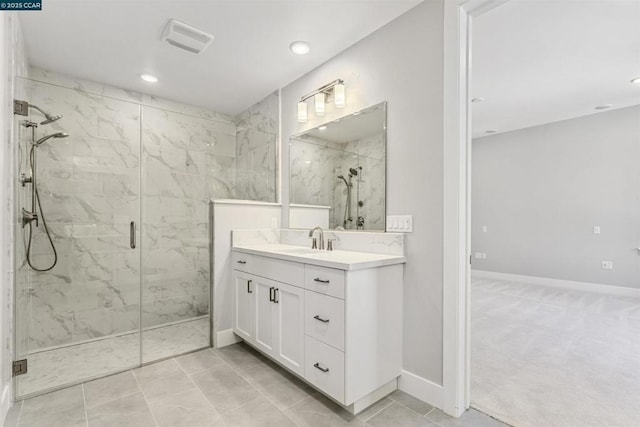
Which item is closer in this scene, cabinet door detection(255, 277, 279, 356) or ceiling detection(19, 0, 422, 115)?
ceiling detection(19, 0, 422, 115)

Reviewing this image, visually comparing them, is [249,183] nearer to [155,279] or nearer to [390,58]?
[155,279]

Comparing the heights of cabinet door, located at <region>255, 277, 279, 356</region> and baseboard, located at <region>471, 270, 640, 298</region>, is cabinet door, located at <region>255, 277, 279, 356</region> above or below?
above

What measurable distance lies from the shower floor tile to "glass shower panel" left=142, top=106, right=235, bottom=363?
0.02m

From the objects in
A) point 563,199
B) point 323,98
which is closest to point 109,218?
point 323,98

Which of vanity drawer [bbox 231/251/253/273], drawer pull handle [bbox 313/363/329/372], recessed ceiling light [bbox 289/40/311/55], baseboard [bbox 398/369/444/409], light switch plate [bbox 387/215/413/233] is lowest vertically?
baseboard [bbox 398/369/444/409]

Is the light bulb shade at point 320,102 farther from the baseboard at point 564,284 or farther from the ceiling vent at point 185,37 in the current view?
the baseboard at point 564,284

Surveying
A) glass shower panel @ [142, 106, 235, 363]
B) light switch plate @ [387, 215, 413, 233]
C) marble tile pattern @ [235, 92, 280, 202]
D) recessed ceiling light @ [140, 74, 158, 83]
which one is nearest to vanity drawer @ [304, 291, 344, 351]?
light switch plate @ [387, 215, 413, 233]

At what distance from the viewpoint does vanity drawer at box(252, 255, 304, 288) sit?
1.98 m

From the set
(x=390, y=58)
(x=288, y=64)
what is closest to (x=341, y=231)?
(x=390, y=58)

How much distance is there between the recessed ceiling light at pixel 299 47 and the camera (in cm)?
241

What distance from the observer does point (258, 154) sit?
11.4ft

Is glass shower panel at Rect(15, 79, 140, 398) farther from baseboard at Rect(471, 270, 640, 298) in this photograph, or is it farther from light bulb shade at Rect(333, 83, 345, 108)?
baseboard at Rect(471, 270, 640, 298)

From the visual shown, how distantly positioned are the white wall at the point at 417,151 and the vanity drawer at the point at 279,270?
0.72m

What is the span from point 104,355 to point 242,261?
1.37m
